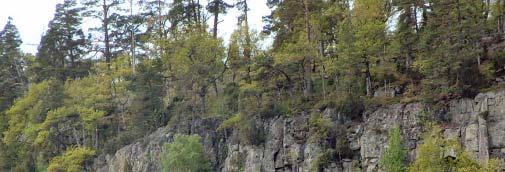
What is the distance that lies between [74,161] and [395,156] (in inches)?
878

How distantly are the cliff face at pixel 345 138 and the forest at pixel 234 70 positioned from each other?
51 centimetres

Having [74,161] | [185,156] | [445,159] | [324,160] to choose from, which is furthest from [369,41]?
[74,161]

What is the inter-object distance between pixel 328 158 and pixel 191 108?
12.1 meters

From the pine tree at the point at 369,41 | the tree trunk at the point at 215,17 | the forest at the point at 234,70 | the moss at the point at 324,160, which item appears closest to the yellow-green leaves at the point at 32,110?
the forest at the point at 234,70

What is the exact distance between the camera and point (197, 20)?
138ft

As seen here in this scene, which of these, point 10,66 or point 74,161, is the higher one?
point 10,66

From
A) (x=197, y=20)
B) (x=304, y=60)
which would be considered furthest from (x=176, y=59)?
(x=304, y=60)

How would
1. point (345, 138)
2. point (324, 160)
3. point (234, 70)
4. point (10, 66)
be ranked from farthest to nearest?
point (10, 66) → point (234, 70) → point (345, 138) → point (324, 160)

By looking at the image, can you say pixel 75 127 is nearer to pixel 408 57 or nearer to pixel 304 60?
pixel 304 60

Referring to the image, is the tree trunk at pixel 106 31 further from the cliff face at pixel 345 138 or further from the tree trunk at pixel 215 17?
the cliff face at pixel 345 138

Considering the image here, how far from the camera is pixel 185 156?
3122cm

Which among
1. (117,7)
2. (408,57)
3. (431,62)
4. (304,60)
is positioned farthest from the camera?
(117,7)

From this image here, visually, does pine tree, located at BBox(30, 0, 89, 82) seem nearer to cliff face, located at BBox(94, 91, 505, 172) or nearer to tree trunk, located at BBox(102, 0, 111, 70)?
tree trunk, located at BBox(102, 0, 111, 70)

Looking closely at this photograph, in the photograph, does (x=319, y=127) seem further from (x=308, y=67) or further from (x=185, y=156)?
(x=185, y=156)
